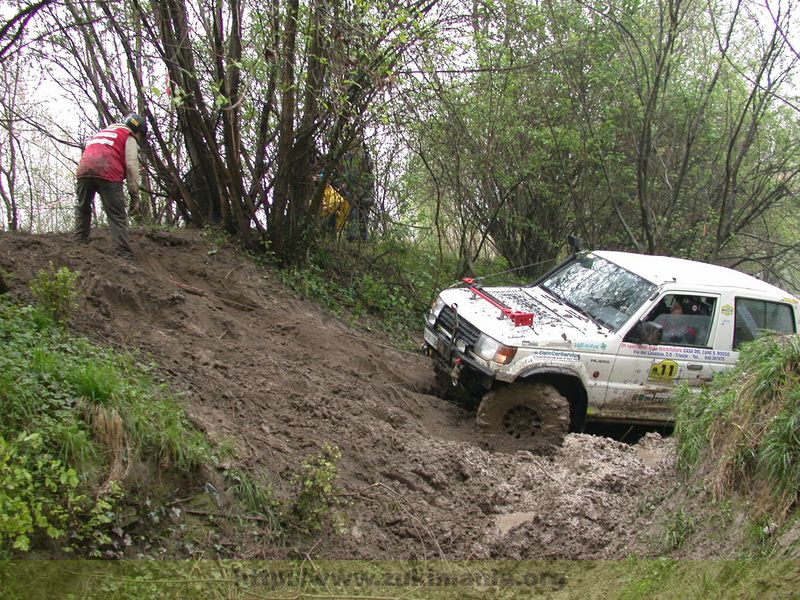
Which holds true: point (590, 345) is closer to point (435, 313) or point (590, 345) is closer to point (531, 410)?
point (531, 410)

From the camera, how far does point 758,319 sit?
7855 mm

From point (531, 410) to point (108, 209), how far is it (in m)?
5.09

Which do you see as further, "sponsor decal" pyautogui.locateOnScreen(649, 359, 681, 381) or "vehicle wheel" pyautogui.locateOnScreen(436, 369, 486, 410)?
"sponsor decal" pyautogui.locateOnScreen(649, 359, 681, 381)

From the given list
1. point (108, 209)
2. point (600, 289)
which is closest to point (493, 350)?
point (600, 289)

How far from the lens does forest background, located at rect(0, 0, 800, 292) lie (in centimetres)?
892

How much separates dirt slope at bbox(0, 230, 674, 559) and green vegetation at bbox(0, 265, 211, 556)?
0.48m

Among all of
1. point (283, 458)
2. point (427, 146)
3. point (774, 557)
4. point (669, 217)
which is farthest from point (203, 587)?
point (669, 217)

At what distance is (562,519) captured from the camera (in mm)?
5309

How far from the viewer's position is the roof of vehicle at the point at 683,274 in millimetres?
7699

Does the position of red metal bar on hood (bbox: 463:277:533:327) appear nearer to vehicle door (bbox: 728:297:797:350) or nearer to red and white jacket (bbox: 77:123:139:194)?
vehicle door (bbox: 728:297:797:350)

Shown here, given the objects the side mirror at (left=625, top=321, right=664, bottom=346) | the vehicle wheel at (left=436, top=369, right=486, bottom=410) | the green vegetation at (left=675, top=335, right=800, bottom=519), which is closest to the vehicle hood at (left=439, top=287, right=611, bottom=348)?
the side mirror at (left=625, top=321, right=664, bottom=346)

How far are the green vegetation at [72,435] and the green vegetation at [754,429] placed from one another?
3289 millimetres

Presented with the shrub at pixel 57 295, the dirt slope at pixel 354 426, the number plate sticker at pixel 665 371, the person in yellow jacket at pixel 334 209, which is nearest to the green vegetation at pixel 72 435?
the shrub at pixel 57 295

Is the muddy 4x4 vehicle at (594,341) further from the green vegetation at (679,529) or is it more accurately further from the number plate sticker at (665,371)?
the green vegetation at (679,529)
